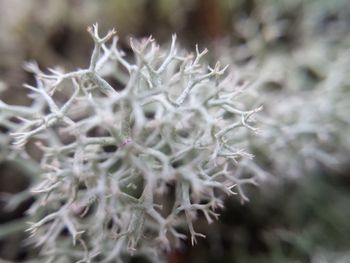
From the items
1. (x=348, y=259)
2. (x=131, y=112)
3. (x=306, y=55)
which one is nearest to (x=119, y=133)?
(x=131, y=112)

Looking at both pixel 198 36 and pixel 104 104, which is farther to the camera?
pixel 198 36

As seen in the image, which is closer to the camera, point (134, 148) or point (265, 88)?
point (134, 148)

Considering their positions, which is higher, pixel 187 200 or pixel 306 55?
pixel 306 55

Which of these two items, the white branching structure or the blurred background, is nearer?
the white branching structure

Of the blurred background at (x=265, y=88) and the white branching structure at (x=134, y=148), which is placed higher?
the blurred background at (x=265, y=88)

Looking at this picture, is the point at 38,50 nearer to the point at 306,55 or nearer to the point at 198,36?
the point at 198,36

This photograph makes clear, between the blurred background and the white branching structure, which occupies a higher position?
the blurred background

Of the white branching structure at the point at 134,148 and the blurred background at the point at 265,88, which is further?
the blurred background at the point at 265,88

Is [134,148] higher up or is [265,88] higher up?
[265,88]
